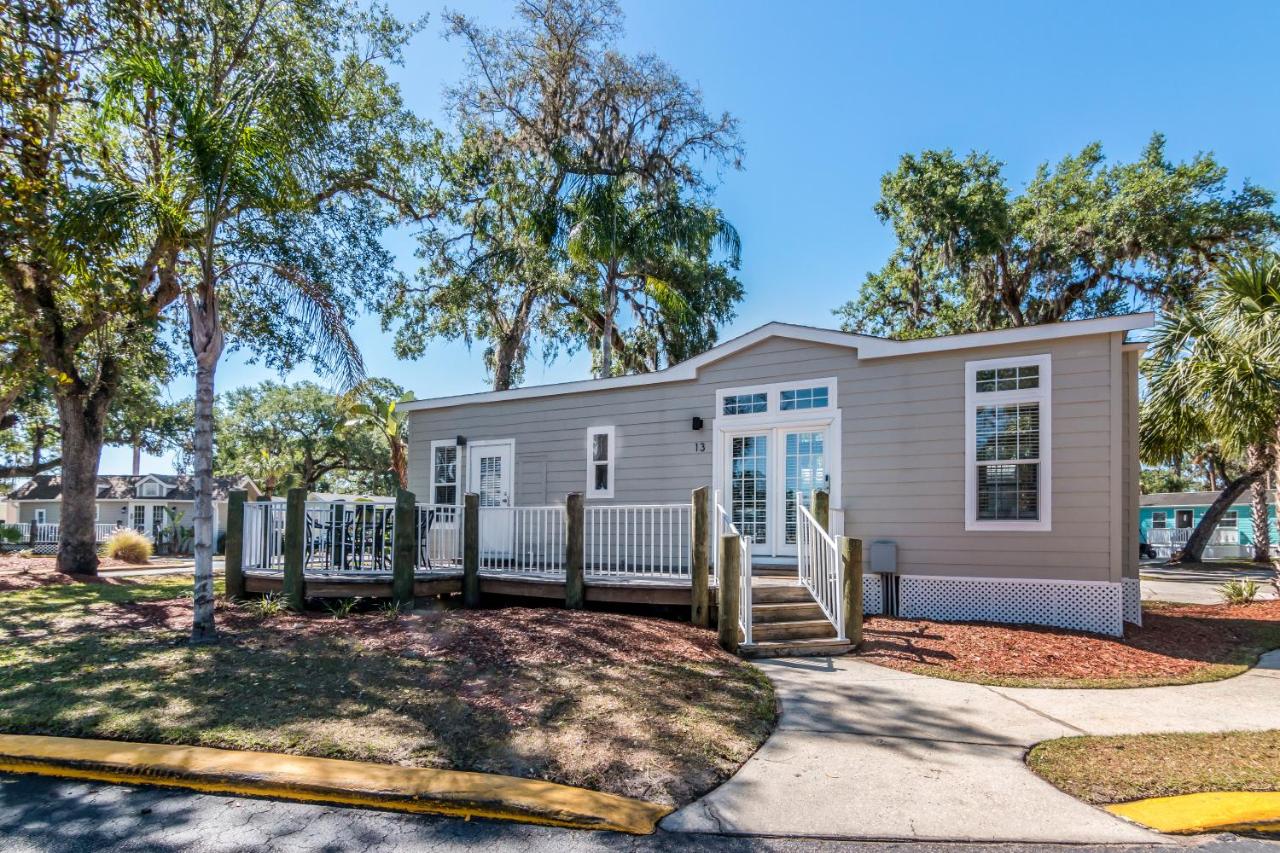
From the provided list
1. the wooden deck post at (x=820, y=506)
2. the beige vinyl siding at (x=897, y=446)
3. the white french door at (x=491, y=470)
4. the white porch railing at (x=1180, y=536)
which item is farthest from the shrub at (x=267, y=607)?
the white porch railing at (x=1180, y=536)

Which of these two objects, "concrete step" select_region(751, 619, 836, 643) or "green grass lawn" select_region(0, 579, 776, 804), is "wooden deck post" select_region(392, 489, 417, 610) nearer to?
"green grass lawn" select_region(0, 579, 776, 804)

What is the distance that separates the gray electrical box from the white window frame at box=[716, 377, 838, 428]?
183 cm

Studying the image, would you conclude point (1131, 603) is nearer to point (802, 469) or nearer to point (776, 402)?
point (802, 469)

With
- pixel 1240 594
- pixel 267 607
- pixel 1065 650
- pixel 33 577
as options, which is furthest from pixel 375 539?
pixel 1240 594

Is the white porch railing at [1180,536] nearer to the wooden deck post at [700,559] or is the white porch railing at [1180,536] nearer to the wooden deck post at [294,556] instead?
the wooden deck post at [700,559]

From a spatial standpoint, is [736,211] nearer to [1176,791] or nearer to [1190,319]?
[1190,319]

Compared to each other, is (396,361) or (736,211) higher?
(736,211)

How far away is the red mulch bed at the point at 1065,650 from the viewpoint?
19.9 ft

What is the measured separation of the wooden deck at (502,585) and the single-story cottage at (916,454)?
621mm

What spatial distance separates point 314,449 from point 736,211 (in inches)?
1036

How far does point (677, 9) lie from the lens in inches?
558

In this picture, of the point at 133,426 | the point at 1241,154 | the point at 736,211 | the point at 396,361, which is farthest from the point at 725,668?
the point at 133,426

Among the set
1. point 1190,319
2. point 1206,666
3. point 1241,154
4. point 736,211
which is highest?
point 1241,154

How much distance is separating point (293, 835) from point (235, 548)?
6.54 m
